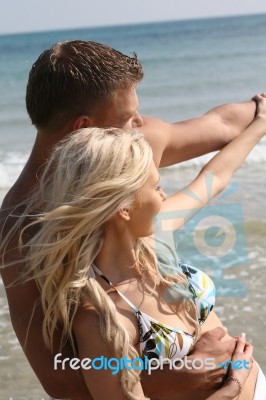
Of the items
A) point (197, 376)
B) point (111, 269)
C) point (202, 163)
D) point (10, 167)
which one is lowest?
point (10, 167)

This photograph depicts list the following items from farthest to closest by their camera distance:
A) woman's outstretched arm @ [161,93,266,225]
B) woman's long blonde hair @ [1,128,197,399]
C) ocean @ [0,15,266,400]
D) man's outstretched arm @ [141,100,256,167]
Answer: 1. ocean @ [0,15,266,400]
2. man's outstretched arm @ [141,100,256,167]
3. woman's outstretched arm @ [161,93,266,225]
4. woman's long blonde hair @ [1,128,197,399]

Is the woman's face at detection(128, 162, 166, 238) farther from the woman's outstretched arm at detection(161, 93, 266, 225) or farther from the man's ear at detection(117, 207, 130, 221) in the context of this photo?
the woman's outstretched arm at detection(161, 93, 266, 225)

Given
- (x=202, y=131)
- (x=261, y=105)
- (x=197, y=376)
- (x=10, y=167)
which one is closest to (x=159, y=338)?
(x=197, y=376)

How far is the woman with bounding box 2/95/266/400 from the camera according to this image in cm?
215

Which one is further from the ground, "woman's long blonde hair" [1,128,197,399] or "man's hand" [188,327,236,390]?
"woman's long blonde hair" [1,128,197,399]

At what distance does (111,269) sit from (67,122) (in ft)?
1.83

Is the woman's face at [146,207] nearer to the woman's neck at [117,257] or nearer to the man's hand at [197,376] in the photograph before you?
the woman's neck at [117,257]

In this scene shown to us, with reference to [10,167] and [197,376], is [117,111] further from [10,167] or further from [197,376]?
[10,167]

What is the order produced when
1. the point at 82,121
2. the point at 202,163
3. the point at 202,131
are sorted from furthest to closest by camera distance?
the point at 202,163, the point at 202,131, the point at 82,121

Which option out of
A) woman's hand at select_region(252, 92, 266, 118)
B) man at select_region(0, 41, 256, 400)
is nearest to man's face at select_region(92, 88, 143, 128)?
man at select_region(0, 41, 256, 400)

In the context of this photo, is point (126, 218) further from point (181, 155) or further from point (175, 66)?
point (175, 66)

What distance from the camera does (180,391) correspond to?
2.40m

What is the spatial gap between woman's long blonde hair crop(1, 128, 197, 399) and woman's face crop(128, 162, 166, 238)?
1.2 inches

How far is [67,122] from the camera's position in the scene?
255cm
